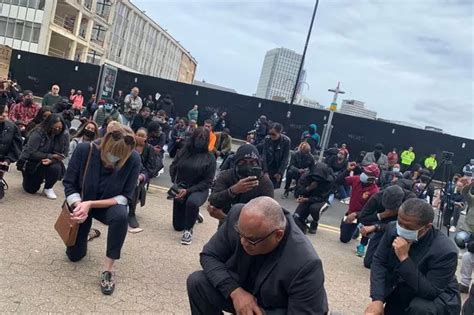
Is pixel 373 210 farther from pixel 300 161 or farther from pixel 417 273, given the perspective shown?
pixel 300 161

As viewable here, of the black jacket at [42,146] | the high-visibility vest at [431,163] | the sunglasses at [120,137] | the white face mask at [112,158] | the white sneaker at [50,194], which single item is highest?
the high-visibility vest at [431,163]

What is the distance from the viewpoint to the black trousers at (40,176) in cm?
584

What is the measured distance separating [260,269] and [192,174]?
2.96 m

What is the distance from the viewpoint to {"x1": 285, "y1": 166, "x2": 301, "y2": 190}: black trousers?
9445 millimetres

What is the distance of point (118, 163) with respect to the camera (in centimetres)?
377

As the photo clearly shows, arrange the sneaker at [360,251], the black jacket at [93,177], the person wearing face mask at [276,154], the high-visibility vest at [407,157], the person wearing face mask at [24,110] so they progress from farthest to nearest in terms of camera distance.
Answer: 1. the high-visibility vest at [407,157]
2. the person wearing face mask at [24,110]
3. the person wearing face mask at [276,154]
4. the sneaker at [360,251]
5. the black jacket at [93,177]

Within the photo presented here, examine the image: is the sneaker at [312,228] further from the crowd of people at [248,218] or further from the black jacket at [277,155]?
the black jacket at [277,155]

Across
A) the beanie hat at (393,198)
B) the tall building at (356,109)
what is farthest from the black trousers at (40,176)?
the tall building at (356,109)

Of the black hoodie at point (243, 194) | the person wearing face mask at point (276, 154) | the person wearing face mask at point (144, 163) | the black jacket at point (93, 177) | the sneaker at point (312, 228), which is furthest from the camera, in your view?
the person wearing face mask at point (276, 154)

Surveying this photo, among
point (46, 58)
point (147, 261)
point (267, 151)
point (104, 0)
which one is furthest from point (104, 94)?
point (104, 0)

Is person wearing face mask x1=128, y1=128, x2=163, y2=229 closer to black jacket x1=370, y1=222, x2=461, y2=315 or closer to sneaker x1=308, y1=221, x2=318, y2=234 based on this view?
sneaker x1=308, y1=221, x2=318, y2=234

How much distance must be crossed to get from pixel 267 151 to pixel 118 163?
4145mm

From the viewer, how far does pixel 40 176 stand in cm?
587

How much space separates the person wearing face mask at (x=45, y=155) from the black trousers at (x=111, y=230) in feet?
7.42
